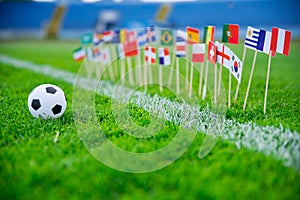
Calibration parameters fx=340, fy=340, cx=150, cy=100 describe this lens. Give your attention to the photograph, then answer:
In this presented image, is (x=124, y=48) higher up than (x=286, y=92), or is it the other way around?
(x=124, y=48)

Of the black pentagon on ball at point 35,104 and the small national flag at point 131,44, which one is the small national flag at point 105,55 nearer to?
the small national flag at point 131,44

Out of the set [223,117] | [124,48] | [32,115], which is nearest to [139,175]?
[223,117]

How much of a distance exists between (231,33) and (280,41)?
0.65 meters

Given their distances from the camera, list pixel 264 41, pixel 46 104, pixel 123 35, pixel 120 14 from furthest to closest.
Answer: pixel 120 14
pixel 123 35
pixel 264 41
pixel 46 104

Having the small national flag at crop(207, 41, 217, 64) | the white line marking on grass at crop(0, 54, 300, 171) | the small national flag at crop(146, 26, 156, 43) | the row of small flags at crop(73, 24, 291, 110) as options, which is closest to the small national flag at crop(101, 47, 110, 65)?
the row of small flags at crop(73, 24, 291, 110)

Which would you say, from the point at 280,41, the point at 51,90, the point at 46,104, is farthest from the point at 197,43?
the point at 46,104

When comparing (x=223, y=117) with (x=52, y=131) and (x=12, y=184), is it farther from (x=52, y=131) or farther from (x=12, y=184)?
(x=12, y=184)

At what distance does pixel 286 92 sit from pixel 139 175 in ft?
11.2

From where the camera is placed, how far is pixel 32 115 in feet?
11.6

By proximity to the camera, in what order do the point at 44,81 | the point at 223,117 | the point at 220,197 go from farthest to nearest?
the point at 44,81 → the point at 223,117 → the point at 220,197

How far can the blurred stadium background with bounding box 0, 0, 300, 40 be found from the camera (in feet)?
75.2

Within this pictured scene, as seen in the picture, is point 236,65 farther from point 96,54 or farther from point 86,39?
point 86,39

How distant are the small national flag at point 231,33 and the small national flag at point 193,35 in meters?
0.41

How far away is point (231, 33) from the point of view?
3.91 meters
